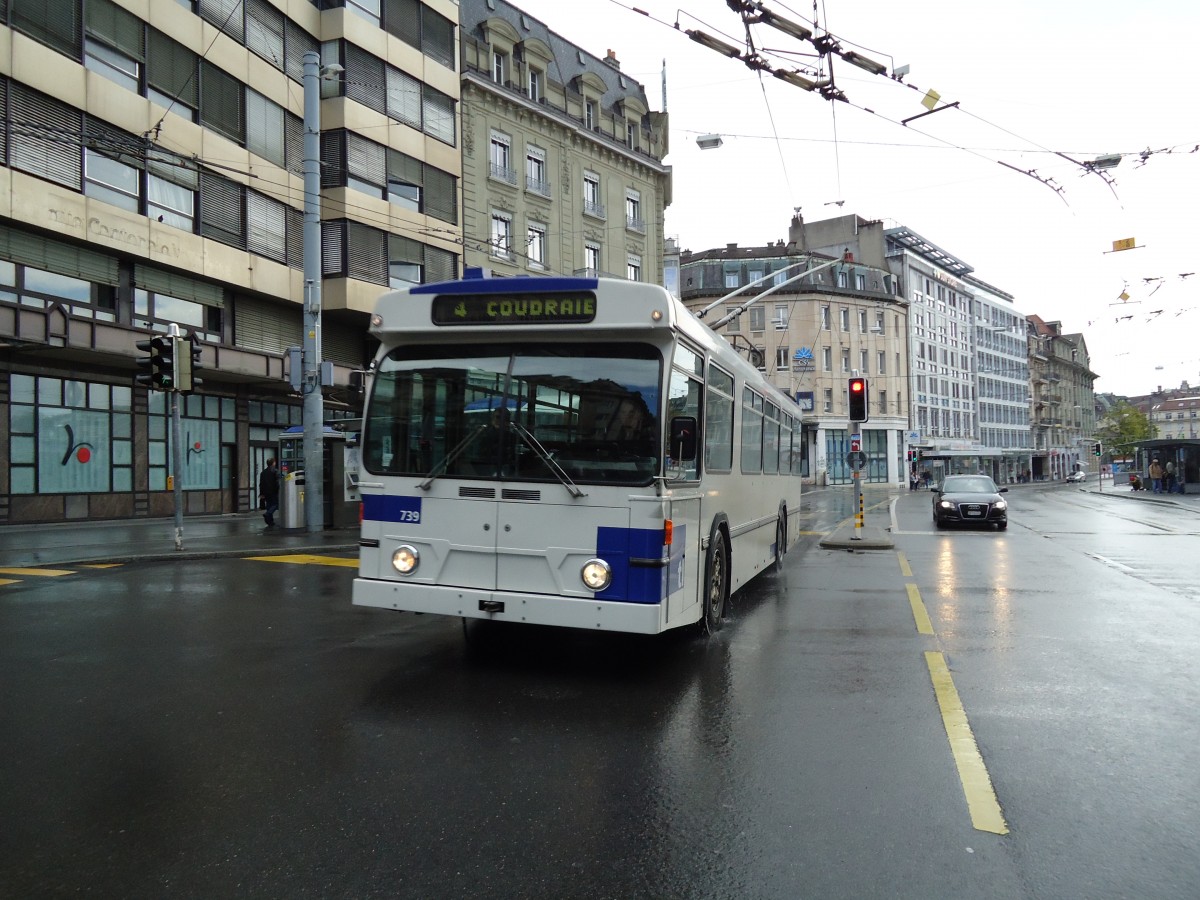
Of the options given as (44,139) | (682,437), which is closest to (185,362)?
(44,139)

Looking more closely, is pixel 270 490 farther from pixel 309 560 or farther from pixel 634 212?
pixel 634 212

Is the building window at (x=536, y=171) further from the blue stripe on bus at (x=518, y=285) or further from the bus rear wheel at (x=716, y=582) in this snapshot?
the blue stripe on bus at (x=518, y=285)


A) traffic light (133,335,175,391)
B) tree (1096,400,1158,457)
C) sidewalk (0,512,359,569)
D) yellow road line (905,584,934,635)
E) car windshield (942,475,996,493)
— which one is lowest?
yellow road line (905,584,934,635)

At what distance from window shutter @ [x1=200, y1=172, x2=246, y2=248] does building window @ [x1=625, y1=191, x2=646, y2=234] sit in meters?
19.2

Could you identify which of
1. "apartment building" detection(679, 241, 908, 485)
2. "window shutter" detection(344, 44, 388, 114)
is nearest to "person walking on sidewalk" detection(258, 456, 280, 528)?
"window shutter" detection(344, 44, 388, 114)

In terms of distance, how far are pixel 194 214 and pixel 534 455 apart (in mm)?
22420

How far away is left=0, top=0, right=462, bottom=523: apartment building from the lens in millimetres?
20922

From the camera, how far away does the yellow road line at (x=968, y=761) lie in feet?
12.8

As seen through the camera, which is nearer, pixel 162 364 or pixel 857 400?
pixel 162 364

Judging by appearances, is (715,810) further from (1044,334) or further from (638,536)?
(1044,334)

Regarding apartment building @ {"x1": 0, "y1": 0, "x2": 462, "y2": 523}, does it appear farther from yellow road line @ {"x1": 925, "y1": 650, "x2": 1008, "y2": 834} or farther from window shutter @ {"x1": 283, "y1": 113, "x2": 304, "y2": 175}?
yellow road line @ {"x1": 925, "y1": 650, "x2": 1008, "y2": 834}

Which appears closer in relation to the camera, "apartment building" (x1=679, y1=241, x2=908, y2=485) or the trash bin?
the trash bin

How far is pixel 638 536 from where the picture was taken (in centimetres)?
612

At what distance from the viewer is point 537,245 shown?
36.7 metres
